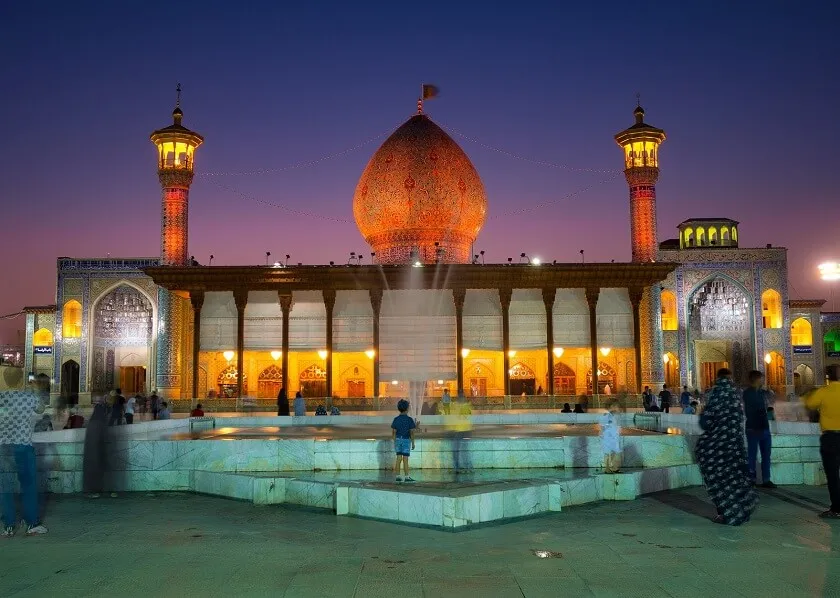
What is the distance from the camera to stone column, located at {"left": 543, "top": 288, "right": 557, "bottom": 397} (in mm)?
29281

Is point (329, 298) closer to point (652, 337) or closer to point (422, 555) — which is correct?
point (652, 337)

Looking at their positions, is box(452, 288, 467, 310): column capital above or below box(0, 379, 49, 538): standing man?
above

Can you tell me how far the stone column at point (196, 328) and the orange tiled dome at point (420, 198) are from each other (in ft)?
25.1

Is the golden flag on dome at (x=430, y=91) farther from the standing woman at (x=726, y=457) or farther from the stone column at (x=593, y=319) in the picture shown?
the standing woman at (x=726, y=457)

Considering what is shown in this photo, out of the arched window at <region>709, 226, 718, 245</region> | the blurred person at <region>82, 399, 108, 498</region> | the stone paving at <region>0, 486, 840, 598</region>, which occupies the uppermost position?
the arched window at <region>709, 226, 718, 245</region>

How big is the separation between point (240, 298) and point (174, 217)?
597 cm

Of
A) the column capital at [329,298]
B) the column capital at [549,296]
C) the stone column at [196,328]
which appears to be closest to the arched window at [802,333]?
the column capital at [549,296]

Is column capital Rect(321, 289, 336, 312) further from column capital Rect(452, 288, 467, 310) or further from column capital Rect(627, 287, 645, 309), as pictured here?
column capital Rect(627, 287, 645, 309)

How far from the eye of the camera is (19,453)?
7109mm

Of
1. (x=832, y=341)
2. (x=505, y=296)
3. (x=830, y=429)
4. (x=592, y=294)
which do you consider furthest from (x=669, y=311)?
(x=830, y=429)

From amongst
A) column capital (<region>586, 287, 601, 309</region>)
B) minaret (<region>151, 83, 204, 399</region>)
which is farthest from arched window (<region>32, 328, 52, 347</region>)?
column capital (<region>586, 287, 601, 309</region>)

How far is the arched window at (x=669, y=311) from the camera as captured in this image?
34.4 metres

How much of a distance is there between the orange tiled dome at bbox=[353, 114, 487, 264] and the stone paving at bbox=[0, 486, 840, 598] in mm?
25789

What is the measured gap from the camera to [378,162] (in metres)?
34.8
